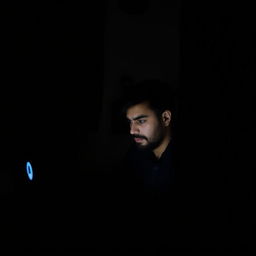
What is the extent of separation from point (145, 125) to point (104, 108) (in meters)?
0.37

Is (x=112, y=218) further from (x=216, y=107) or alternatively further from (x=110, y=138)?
(x=216, y=107)

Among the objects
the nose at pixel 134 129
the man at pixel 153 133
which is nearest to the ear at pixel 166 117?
the man at pixel 153 133

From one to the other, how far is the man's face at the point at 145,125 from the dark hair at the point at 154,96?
3 centimetres

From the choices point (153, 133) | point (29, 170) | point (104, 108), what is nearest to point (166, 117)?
point (153, 133)

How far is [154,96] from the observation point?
4.01 ft

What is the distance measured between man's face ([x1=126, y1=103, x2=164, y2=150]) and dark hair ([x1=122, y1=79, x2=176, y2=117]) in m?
0.03

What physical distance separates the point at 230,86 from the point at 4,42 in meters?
1.12

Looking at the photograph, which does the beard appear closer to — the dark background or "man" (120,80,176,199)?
"man" (120,80,176,199)

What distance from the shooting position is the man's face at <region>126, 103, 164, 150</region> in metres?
1.19

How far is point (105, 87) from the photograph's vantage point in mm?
1487

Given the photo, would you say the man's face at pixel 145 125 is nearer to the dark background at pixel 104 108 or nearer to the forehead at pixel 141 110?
the forehead at pixel 141 110

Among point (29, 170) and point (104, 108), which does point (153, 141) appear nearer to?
point (104, 108)

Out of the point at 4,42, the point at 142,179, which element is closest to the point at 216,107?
the point at 142,179

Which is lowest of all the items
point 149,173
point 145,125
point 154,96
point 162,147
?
point 149,173
